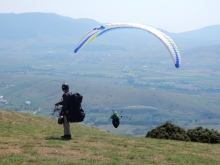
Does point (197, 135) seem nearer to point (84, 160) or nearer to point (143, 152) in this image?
point (143, 152)

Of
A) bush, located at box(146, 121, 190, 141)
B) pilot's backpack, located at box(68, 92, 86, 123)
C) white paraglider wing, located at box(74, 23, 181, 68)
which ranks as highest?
white paraglider wing, located at box(74, 23, 181, 68)

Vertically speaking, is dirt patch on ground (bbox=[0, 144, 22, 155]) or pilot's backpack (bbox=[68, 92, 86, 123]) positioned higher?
pilot's backpack (bbox=[68, 92, 86, 123])

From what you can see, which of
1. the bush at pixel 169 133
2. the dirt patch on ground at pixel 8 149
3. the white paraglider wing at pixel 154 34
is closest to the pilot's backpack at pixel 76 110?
the dirt patch on ground at pixel 8 149

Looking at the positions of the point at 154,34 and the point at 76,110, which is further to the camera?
the point at 154,34

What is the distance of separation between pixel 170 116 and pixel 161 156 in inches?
6405

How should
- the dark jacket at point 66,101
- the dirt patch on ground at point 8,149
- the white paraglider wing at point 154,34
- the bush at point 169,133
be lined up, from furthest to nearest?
1. the white paraglider wing at point 154,34
2. the bush at point 169,133
3. the dark jacket at point 66,101
4. the dirt patch on ground at point 8,149

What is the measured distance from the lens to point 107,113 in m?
174

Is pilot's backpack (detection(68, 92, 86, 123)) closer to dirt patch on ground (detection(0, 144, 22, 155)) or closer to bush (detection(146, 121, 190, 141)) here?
dirt patch on ground (detection(0, 144, 22, 155))

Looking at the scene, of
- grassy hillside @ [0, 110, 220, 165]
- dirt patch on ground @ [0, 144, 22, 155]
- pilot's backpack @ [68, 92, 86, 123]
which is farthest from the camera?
pilot's backpack @ [68, 92, 86, 123]

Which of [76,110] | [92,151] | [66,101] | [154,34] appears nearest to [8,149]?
[92,151]

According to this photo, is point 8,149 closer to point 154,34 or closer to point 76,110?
point 76,110

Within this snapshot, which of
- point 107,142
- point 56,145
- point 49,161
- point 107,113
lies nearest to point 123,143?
point 107,142

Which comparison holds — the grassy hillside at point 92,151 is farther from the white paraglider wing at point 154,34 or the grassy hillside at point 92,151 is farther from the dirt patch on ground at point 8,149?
the white paraglider wing at point 154,34

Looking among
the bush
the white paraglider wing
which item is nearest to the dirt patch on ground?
the bush
